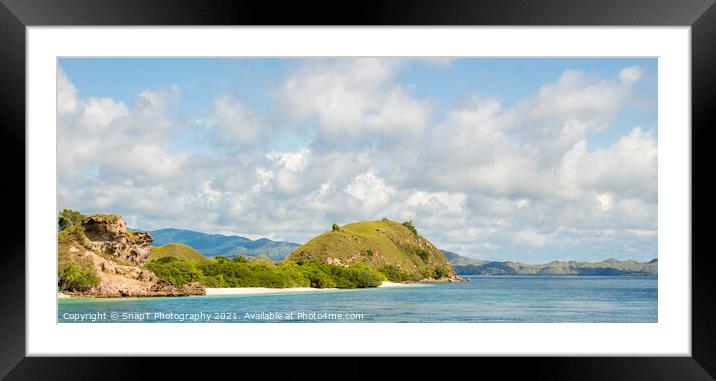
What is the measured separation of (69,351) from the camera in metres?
3.57

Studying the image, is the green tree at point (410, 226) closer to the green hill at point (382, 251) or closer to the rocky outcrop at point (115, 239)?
the green hill at point (382, 251)

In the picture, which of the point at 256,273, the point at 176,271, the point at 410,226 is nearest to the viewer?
the point at 176,271

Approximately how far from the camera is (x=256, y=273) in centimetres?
2395

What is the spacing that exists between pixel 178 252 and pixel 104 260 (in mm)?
6149

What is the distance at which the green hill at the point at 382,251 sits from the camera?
31.7 meters

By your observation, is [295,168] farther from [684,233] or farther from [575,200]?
[684,233]

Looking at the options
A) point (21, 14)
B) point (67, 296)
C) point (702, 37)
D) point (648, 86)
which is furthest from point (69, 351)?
point (648, 86)

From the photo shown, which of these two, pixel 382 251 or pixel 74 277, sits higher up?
pixel 74 277

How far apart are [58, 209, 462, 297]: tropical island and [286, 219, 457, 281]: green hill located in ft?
0.16

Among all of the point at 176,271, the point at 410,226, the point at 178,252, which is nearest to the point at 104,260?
the point at 176,271

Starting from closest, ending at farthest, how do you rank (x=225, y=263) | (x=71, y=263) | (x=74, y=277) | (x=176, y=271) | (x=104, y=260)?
(x=74, y=277) < (x=71, y=263) < (x=104, y=260) < (x=176, y=271) < (x=225, y=263)

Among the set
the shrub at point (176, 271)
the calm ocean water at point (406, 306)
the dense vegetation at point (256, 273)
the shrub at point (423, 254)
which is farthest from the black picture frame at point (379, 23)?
the shrub at point (423, 254)

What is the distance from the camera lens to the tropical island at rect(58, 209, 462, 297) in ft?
58.4

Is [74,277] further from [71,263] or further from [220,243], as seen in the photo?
[220,243]
